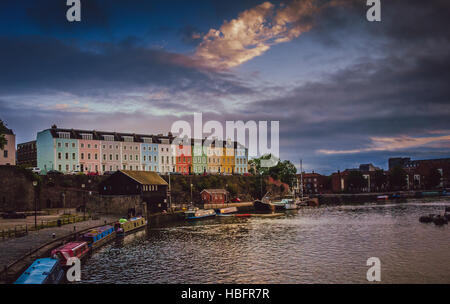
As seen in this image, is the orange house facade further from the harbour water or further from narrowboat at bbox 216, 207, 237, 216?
the harbour water

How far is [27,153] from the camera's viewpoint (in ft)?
399

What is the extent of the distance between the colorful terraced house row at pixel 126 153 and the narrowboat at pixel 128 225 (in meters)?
44.4

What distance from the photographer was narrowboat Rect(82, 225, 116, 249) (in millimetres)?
43125

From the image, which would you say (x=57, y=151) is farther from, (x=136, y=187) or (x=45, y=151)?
(x=136, y=187)

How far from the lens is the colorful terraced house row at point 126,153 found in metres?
106

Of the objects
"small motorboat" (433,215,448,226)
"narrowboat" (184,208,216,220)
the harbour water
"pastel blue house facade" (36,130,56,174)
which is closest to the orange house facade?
"pastel blue house facade" (36,130,56,174)

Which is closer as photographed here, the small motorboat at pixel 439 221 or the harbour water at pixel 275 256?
the harbour water at pixel 275 256

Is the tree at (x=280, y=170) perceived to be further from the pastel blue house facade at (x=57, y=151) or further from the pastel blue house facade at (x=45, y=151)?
the pastel blue house facade at (x=45, y=151)

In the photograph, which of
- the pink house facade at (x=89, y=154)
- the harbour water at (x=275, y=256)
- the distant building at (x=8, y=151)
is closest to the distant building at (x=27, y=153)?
the pink house facade at (x=89, y=154)

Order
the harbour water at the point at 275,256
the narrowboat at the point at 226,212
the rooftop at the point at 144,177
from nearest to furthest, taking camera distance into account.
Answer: the harbour water at the point at 275,256
the rooftop at the point at 144,177
the narrowboat at the point at 226,212

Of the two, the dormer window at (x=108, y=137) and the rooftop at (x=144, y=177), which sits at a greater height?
the dormer window at (x=108, y=137)
